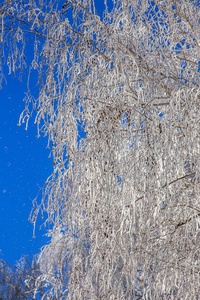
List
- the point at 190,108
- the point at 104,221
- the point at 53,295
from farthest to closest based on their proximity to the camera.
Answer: the point at 53,295, the point at 104,221, the point at 190,108

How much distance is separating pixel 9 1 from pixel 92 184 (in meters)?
1.43

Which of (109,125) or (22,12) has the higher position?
(22,12)

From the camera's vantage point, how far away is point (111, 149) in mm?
2076

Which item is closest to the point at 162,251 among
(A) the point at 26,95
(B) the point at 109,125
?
(B) the point at 109,125

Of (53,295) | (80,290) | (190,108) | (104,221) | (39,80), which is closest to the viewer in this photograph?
(190,108)

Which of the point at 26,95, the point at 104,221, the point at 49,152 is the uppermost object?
the point at 26,95

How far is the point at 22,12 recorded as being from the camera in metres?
2.52

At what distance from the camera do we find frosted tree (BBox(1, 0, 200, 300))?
2105mm

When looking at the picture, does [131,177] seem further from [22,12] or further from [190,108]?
[22,12]

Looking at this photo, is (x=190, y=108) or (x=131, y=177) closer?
(x=190, y=108)

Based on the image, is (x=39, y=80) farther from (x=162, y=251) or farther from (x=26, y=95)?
(x=162, y=251)

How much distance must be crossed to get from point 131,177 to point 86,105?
0.65 meters

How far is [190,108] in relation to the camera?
2.05 m

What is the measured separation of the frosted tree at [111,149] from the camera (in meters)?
2.11
